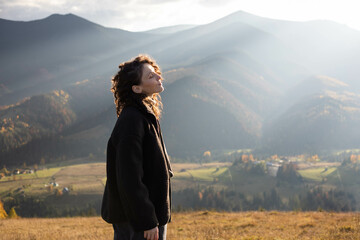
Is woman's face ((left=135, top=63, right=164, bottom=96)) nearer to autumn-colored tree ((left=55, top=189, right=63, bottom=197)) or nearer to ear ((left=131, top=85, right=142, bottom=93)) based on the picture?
ear ((left=131, top=85, right=142, bottom=93))

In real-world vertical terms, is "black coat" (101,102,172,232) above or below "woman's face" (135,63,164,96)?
below

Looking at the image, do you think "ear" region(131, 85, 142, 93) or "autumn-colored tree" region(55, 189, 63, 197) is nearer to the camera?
"ear" region(131, 85, 142, 93)

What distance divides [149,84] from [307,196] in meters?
160

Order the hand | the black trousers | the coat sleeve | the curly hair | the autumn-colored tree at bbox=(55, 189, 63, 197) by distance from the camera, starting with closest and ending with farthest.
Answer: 1. the coat sleeve
2. the hand
3. the black trousers
4. the curly hair
5. the autumn-colored tree at bbox=(55, 189, 63, 197)

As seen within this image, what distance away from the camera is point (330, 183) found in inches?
6545

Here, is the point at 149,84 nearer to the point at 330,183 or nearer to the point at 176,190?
the point at 176,190

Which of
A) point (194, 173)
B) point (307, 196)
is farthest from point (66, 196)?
point (307, 196)

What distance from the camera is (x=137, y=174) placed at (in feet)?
12.3

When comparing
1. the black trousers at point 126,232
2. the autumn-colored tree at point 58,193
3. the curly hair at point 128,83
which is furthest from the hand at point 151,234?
the autumn-colored tree at point 58,193

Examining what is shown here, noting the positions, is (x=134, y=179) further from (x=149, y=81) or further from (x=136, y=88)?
(x=149, y=81)

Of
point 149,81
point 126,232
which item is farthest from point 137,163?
point 149,81

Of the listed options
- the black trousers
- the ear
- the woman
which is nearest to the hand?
the woman

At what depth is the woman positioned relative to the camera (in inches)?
147

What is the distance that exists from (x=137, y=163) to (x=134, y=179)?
0.63 feet
